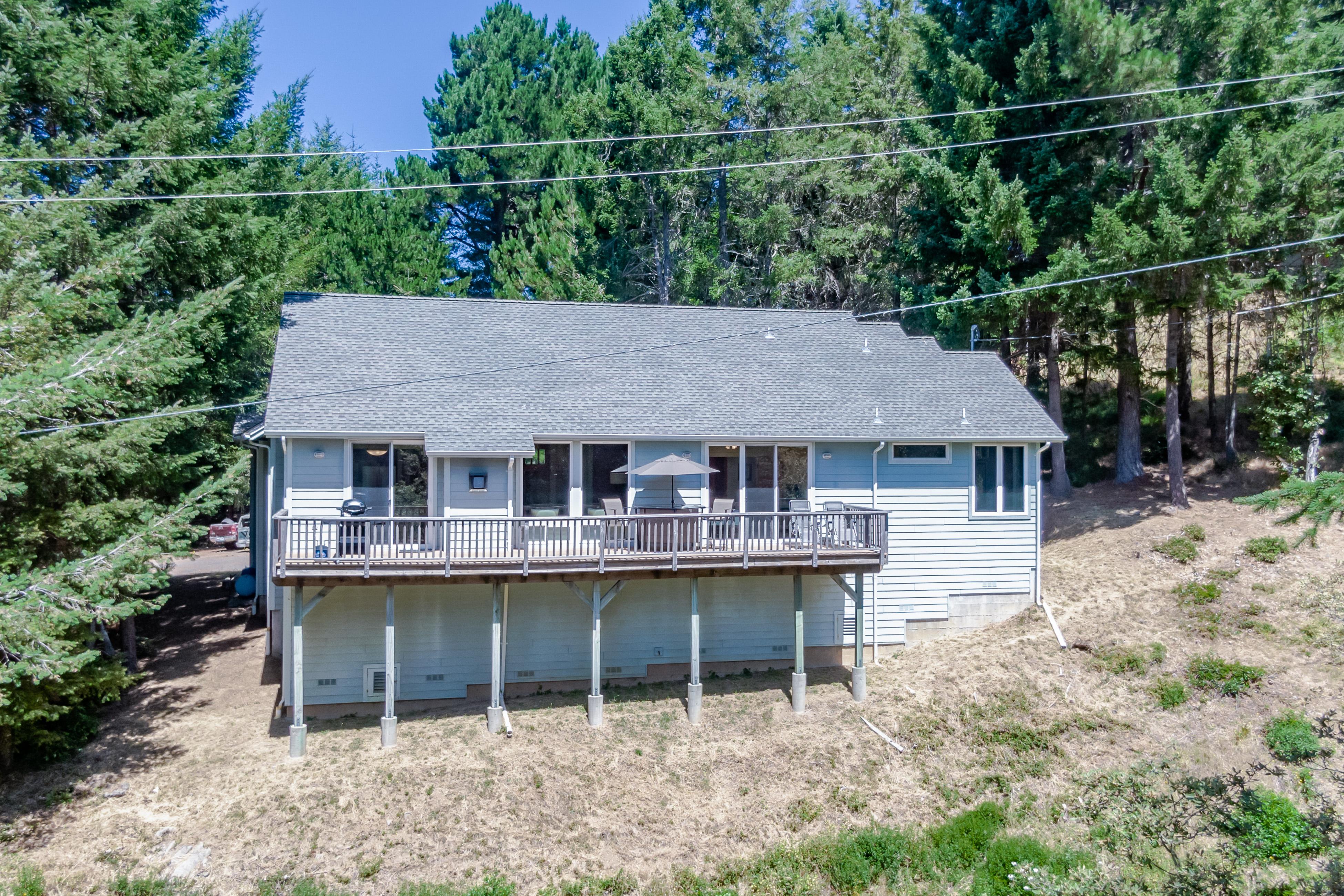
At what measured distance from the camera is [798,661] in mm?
14195

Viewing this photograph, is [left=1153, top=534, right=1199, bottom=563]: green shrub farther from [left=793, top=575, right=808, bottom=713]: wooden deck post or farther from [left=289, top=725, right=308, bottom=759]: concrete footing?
[left=289, top=725, right=308, bottom=759]: concrete footing

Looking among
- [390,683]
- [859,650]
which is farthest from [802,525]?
[390,683]

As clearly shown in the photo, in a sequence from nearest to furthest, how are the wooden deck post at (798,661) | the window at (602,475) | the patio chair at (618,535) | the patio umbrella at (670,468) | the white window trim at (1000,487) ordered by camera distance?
the patio chair at (618,535) → the wooden deck post at (798,661) → the patio umbrella at (670,468) → the window at (602,475) → the white window trim at (1000,487)

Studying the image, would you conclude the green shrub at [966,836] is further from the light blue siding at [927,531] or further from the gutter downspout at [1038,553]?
the gutter downspout at [1038,553]

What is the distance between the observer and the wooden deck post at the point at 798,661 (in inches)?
555

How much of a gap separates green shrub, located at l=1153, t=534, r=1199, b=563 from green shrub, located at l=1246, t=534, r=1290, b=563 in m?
1.00

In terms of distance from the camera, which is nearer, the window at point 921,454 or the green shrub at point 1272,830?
the green shrub at point 1272,830

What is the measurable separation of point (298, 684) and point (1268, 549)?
1893 centimetres

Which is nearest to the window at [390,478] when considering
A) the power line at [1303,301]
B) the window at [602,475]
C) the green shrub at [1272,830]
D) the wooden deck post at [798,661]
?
the window at [602,475]

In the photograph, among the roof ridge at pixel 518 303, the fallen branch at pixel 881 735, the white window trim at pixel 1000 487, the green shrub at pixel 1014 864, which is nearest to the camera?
the green shrub at pixel 1014 864

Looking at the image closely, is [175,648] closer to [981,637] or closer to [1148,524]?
[981,637]

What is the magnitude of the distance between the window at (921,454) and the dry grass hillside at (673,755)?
12.2ft

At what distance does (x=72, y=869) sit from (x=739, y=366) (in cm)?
1361

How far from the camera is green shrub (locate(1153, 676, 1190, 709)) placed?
13.9 metres
